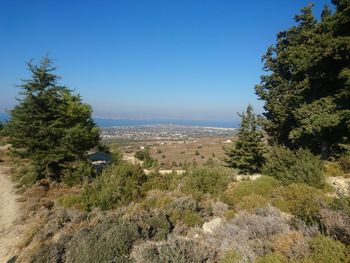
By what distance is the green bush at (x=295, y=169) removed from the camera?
11.2 meters

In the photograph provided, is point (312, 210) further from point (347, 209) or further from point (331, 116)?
point (331, 116)

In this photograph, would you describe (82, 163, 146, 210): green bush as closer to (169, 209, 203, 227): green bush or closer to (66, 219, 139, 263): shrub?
(169, 209, 203, 227): green bush

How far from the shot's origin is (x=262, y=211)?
7398 mm

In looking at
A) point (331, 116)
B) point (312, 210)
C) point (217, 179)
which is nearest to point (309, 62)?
point (331, 116)

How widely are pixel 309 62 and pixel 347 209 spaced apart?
1253cm

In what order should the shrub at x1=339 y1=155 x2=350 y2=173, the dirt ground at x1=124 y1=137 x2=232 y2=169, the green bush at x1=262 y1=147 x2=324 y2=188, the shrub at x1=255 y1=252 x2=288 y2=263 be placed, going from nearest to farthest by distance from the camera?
1. the shrub at x1=255 y1=252 x2=288 y2=263
2. the green bush at x1=262 y1=147 x2=324 y2=188
3. the shrub at x1=339 y1=155 x2=350 y2=173
4. the dirt ground at x1=124 y1=137 x2=232 y2=169

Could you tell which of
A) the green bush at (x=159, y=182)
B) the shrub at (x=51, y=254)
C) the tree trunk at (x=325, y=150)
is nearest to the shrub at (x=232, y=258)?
the shrub at (x=51, y=254)

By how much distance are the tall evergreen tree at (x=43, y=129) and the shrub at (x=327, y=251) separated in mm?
11377

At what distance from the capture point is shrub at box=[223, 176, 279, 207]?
31.0 feet

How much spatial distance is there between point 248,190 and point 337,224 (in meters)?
5.01

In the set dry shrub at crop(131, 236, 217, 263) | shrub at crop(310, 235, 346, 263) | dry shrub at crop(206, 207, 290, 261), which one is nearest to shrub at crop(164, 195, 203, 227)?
dry shrub at crop(206, 207, 290, 261)

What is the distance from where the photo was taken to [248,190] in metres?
10.2

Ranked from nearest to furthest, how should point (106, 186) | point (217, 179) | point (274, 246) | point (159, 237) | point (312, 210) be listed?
point (274, 246) → point (159, 237) → point (312, 210) → point (106, 186) → point (217, 179)

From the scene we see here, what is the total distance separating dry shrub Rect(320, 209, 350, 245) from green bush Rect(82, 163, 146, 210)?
6120 millimetres
